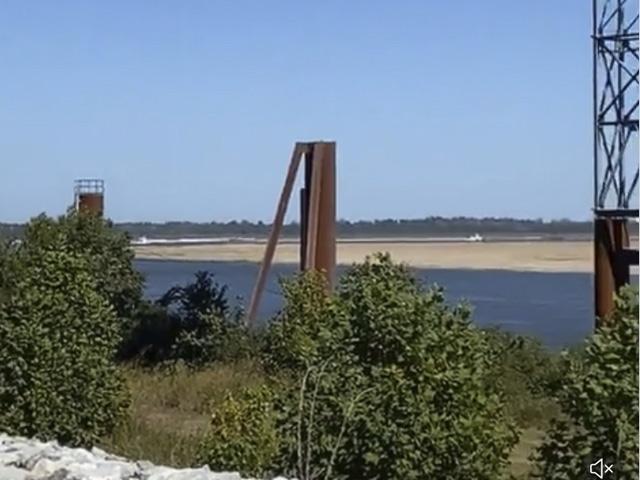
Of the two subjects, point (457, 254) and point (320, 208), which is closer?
point (320, 208)

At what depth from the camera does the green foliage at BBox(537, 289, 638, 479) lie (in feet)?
→ 21.5

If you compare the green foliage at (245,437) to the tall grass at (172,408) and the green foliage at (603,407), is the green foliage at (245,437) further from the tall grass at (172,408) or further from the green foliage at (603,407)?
the green foliage at (603,407)

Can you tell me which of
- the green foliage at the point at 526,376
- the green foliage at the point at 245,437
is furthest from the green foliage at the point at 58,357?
the green foliage at the point at 526,376

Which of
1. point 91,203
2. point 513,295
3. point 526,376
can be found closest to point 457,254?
point 513,295

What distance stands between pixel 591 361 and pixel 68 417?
4.84 meters

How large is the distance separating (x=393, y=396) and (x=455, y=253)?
287 ft

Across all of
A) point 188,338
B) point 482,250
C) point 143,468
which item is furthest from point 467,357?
point 482,250

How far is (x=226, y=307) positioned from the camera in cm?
2117

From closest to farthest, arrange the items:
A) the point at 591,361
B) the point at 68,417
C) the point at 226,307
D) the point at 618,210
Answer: the point at 591,361, the point at 68,417, the point at 618,210, the point at 226,307

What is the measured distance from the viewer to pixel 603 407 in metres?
6.63

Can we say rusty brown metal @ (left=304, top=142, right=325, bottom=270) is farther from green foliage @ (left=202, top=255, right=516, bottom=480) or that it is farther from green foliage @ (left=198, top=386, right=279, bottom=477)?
green foliage @ (left=202, top=255, right=516, bottom=480)

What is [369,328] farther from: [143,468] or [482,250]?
[482,250]

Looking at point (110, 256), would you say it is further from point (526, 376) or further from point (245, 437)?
point (245, 437)

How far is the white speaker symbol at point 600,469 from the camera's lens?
662cm
